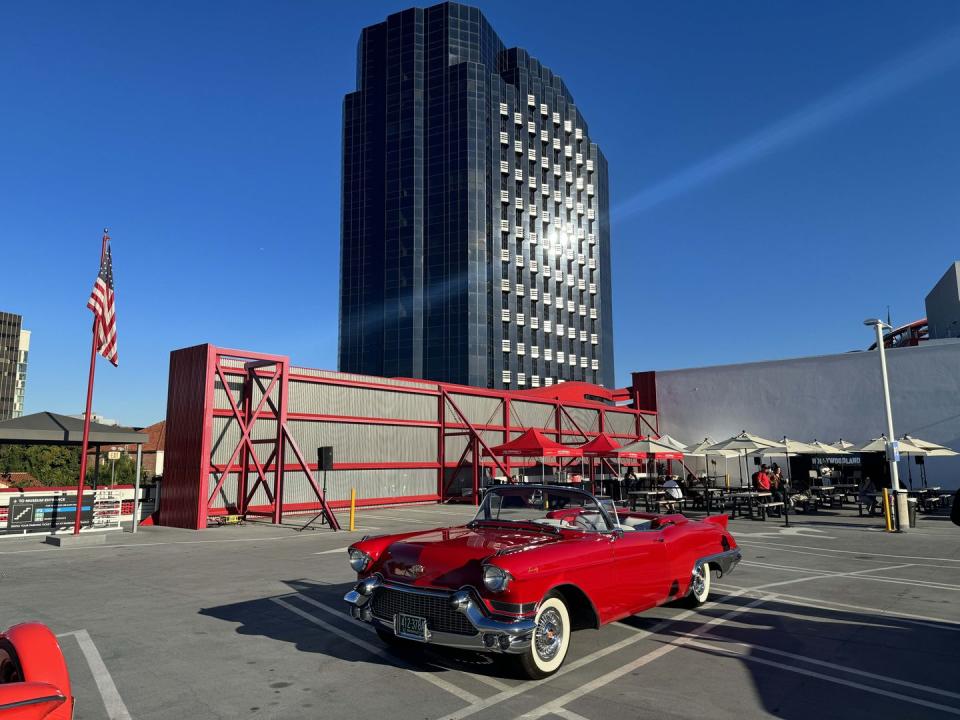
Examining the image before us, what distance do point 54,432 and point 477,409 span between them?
1746 cm

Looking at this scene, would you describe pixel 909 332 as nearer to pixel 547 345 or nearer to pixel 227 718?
pixel 547 345

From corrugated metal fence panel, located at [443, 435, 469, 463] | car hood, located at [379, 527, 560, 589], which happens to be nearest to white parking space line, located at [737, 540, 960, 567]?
car hood, located at [379, 527, 560, 589]

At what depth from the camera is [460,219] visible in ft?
219

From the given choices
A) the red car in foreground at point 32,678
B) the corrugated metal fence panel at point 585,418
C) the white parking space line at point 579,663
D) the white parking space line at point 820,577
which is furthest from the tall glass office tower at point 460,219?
the red car in foreground at point 32,678

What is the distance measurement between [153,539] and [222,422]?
519 cm

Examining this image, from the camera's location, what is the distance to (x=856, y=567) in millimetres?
11055

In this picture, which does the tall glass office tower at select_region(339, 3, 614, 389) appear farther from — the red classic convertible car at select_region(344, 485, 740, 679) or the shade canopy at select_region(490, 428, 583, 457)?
the red classic convertible car at select_region(344, 485, 740, 679)

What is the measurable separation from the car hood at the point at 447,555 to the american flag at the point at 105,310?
13.3 meters

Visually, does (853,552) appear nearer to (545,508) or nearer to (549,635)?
(545,508)

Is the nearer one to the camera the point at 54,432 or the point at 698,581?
the point at 698,581

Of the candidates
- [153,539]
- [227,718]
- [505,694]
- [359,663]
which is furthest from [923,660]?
[153,539]

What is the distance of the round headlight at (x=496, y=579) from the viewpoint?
4.91m

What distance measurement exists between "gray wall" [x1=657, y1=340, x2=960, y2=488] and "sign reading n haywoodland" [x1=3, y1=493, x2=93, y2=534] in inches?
1341

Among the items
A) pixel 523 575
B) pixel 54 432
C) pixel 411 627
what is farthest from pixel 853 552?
pixel 54 432
